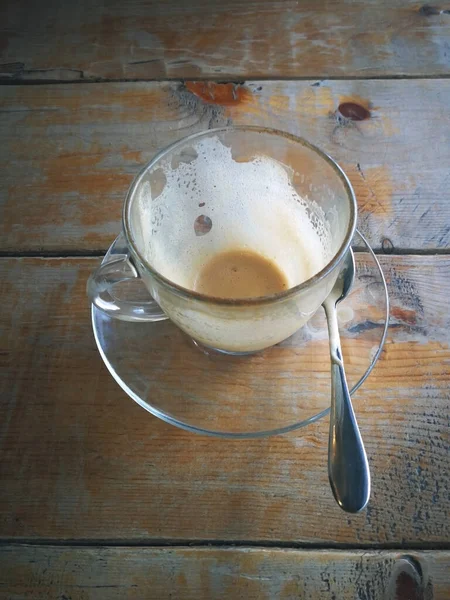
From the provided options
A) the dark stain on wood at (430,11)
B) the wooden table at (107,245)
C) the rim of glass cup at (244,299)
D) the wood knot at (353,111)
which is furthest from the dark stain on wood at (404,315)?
the dark stain on wood at (430,11)

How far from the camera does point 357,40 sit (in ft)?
2.09

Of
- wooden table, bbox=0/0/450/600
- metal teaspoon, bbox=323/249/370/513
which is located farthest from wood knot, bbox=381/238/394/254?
metal teaspoon, bbox=323/249/370/513

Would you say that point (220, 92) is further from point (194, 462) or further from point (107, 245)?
point (194, 462)

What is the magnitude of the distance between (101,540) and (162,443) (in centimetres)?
7

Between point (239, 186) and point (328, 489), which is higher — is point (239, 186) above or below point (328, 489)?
above

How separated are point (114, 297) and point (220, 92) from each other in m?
0.29

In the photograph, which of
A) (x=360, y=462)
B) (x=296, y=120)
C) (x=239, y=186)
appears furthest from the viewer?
(x=296, y=120)

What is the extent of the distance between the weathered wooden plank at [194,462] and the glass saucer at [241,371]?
0.01 metres

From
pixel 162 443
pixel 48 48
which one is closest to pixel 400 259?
pixel 162 443

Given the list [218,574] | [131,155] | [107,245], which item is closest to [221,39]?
[131,155]

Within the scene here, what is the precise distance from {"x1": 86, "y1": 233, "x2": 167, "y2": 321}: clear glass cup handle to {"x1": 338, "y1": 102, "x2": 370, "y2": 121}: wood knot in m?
0.30

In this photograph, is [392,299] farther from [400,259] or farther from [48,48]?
[48,48]

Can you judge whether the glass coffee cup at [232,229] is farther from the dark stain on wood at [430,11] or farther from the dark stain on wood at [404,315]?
the dark stain on wood at [430,11]

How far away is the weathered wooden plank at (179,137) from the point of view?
0.51m
